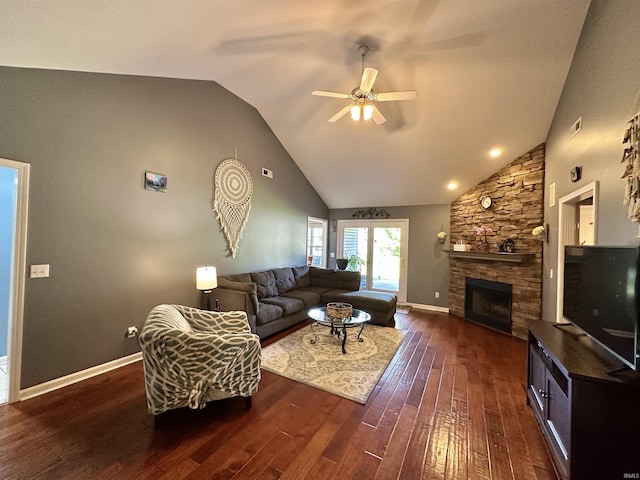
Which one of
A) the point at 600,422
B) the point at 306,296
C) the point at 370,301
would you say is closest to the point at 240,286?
the point at 306,296

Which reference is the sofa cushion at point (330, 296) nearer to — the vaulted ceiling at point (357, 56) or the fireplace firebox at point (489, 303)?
the fireplace firebox at point (489, 303)

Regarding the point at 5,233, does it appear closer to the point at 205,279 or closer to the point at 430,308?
the point at 205,279

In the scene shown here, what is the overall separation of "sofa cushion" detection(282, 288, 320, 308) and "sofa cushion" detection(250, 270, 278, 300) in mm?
252

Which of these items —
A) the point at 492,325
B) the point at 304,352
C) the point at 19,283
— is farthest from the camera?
the point at 492,325

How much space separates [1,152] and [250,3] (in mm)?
2332

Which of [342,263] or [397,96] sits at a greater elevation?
[397,96]

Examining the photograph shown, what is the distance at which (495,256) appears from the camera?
4332mm

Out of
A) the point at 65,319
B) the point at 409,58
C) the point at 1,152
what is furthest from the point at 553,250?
the point at 1,152

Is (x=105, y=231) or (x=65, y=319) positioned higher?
(x=105, y=231)

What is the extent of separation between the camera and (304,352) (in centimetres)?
327

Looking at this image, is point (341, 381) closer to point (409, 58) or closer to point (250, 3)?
point (250, 3)

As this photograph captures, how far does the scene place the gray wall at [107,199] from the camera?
7.48 feet

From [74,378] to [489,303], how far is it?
5.82 metres

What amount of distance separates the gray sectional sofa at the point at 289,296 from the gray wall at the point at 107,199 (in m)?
0.60
